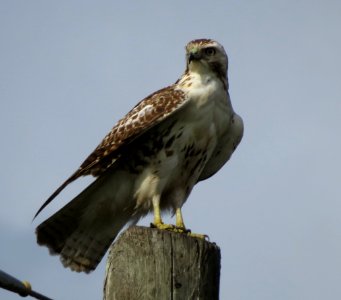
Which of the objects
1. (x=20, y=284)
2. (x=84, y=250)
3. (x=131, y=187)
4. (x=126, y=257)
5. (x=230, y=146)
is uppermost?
(x=230, y=146)

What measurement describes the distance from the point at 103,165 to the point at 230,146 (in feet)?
4.11

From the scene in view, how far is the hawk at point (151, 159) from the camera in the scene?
8008 mm

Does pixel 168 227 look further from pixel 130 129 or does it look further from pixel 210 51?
pixel 210 51

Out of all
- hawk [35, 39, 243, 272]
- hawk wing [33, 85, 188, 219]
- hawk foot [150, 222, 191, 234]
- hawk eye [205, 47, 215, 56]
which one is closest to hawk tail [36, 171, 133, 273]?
hawk [35, 39, 243, 272]

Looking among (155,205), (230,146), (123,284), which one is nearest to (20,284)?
(123,284)

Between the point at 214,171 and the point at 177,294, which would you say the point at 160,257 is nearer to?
the point at 177,294

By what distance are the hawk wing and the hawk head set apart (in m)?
0.46

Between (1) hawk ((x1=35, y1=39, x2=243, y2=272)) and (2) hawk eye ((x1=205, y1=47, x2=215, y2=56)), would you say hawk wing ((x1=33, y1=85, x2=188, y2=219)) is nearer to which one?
(1) hawk ((x1=35, y1=39, x2=243, y2=272))

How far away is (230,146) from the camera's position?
28.3 ft

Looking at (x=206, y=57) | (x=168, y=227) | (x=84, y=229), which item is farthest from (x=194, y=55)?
(x=168, y=227)

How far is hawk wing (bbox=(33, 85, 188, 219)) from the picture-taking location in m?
7.93

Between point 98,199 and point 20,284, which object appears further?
point 98,199

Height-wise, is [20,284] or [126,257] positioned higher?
[126,257]

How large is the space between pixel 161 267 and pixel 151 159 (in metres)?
3.19
